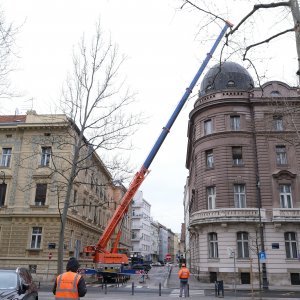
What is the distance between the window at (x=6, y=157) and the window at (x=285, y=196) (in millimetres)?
25154

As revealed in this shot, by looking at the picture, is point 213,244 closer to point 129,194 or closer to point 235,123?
point 129,194

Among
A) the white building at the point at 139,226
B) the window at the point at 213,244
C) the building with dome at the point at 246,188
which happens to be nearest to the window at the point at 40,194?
the building with dome at the point at 246,188

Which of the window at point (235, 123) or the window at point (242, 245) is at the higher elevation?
the window at point (235, 123)

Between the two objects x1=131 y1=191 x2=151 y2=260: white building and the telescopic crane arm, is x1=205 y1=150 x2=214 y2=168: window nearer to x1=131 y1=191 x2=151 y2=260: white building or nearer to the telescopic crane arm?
the telescopic crane arm

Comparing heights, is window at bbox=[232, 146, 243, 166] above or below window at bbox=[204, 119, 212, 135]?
below

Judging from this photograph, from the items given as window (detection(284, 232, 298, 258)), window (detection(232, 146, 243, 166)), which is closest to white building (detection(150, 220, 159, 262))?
window (detection(232, 146, 243, 166))

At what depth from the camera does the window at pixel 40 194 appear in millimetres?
34312

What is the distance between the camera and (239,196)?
32.0m

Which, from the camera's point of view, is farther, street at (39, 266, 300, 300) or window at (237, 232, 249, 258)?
window at (237, 232, 249, 258)

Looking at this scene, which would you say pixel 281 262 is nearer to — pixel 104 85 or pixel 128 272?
pixel 128 272

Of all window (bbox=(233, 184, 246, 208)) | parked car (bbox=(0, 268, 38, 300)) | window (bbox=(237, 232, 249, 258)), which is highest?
window (bbox=(233, 184, 246, 208))

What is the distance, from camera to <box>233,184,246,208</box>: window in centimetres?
3173

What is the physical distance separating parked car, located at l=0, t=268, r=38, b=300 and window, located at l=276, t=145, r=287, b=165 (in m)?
27.0

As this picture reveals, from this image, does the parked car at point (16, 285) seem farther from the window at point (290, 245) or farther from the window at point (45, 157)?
the window at point (45, 157)
